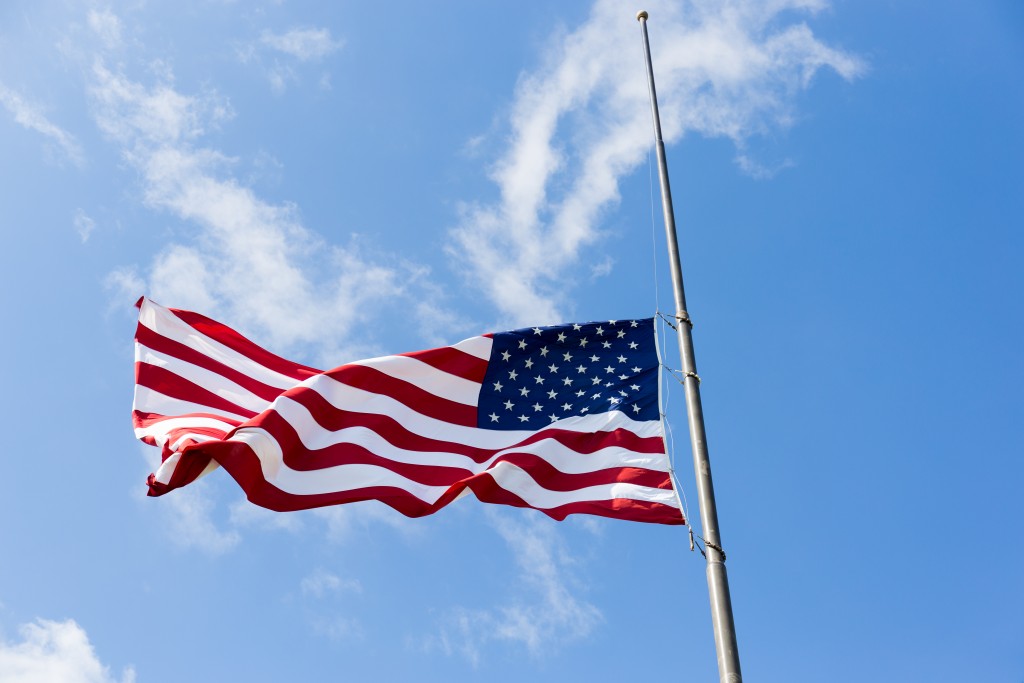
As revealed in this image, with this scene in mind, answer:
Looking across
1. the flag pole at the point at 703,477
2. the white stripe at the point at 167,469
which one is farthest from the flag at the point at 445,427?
the flag pole at the point at 703,477

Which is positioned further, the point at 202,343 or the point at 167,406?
the point at 202,343

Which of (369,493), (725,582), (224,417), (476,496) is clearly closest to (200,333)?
(224,417)

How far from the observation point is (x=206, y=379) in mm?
16219

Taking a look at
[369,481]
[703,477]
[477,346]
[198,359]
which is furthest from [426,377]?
[703,477]

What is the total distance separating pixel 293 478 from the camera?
13.8 m

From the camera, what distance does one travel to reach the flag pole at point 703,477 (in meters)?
9.77

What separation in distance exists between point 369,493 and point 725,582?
5.20 m

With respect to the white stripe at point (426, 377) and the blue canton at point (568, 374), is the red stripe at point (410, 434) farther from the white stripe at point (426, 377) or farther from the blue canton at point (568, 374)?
the white stripe at point (426, 377)

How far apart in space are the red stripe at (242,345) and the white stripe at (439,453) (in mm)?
1856

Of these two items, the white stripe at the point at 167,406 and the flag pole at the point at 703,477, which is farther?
the white stripe at the point at 167,406

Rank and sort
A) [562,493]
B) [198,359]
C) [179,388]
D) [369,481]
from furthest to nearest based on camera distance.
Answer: [198,359], [179,388], [369,481], [562,493]

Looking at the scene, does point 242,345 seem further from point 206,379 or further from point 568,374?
point 568,374

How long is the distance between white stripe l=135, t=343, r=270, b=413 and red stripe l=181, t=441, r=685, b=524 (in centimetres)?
239

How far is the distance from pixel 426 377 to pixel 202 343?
3919 millimetres
